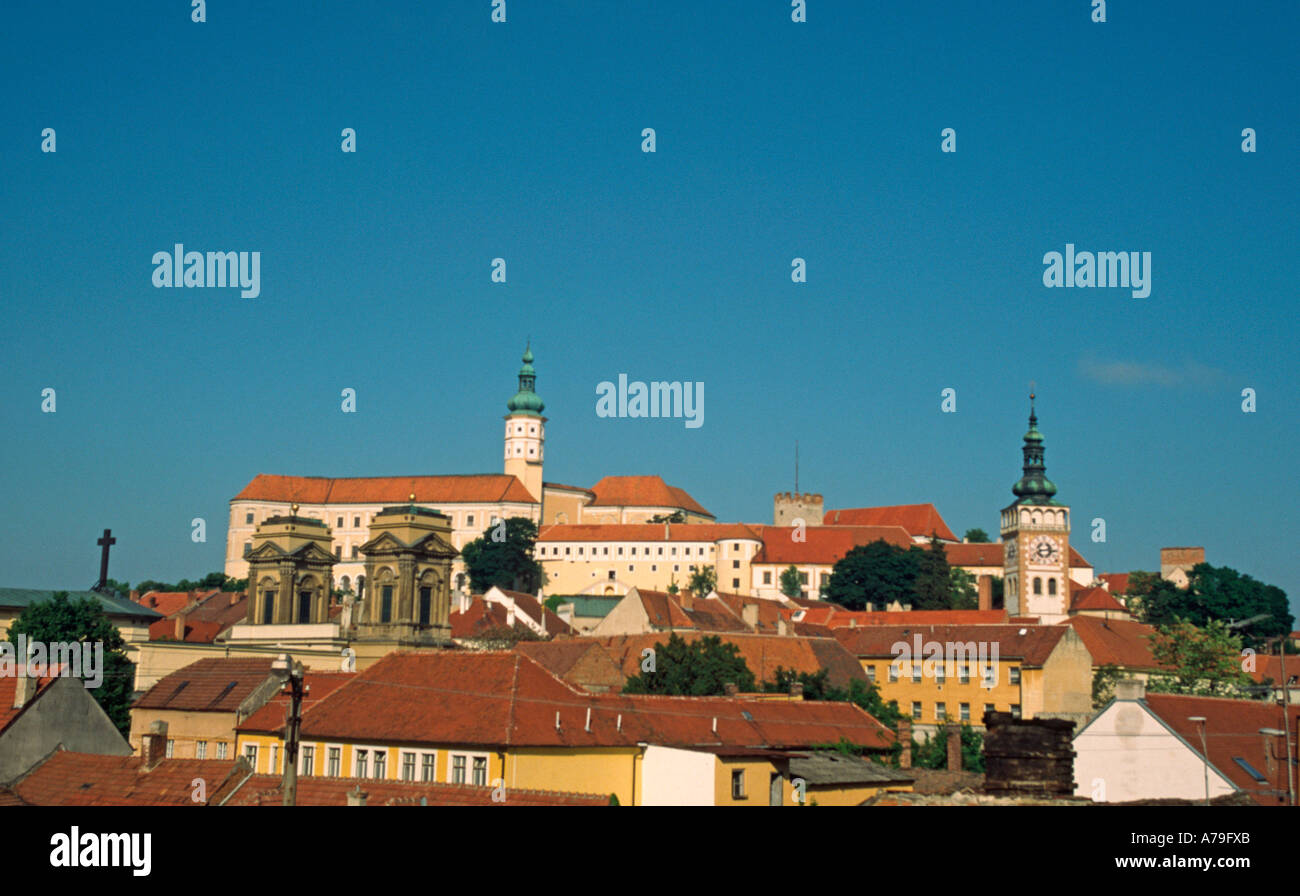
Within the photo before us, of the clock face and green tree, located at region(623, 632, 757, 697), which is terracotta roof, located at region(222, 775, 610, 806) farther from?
the clock face

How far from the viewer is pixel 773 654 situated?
62500mm

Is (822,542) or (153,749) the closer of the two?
(153,749)

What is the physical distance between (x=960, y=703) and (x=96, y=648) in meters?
40.5

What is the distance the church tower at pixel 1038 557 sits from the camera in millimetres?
122375

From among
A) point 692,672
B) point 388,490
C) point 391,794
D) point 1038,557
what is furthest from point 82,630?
point 388,490

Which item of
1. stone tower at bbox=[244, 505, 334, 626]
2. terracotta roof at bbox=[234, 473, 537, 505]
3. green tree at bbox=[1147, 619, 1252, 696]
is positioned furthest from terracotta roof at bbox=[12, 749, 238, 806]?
terracotta roof at bbox=[234, 473, 537, 505]

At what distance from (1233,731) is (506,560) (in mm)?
120694

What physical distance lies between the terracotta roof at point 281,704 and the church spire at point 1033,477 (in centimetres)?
9286

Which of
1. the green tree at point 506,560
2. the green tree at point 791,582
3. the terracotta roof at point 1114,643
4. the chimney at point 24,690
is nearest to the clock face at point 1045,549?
the terracotta roof at point 1114,643

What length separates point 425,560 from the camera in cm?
6831

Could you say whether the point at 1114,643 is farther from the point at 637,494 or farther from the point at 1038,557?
the point at 637,494

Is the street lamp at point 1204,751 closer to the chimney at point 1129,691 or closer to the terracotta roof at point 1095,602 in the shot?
the chimney at point 1129,691

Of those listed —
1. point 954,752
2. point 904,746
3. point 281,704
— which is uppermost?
point 281,704
